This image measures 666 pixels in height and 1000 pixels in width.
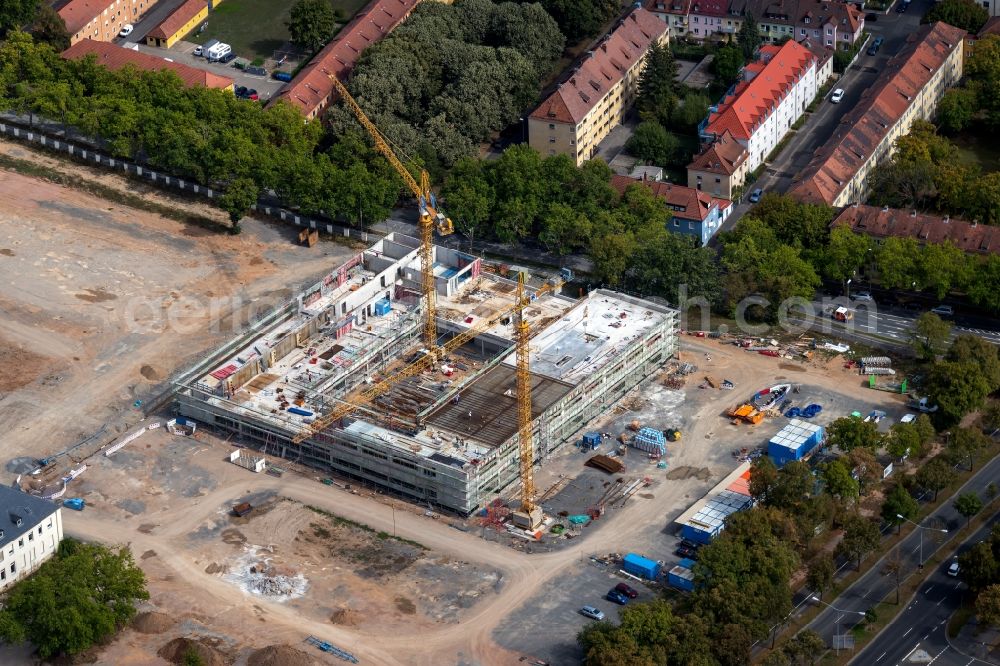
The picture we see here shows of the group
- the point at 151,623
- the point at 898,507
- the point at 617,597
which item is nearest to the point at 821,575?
the point at 898,507

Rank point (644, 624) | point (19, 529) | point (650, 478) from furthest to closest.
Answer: point (650, 478) < point (19, 529) < point (644, 624)

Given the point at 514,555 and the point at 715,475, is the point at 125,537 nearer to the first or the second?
the point at 514,555

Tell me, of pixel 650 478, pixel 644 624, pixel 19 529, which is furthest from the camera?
pixel 650 478

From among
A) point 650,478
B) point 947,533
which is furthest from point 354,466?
point 947,533

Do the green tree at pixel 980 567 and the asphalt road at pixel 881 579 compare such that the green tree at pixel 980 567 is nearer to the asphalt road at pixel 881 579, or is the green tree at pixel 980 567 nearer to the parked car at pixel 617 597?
the asphalt road at pixel 881 579

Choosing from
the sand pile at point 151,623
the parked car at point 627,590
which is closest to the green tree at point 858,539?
the parked car at point 627,590

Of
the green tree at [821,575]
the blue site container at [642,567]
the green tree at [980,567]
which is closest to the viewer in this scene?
the green tree at [980,567]

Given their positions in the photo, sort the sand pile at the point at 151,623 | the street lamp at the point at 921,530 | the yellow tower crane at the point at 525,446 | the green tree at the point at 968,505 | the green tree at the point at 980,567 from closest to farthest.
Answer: the sand pile at the point at 151,623 → the green tree at the point at 980,567 → the street lamp at the point at 921,530 → the green tree at the point at 968,505 → the yellow tower crane at the point at 525,446

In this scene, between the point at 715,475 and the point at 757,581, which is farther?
the point at 715,475
